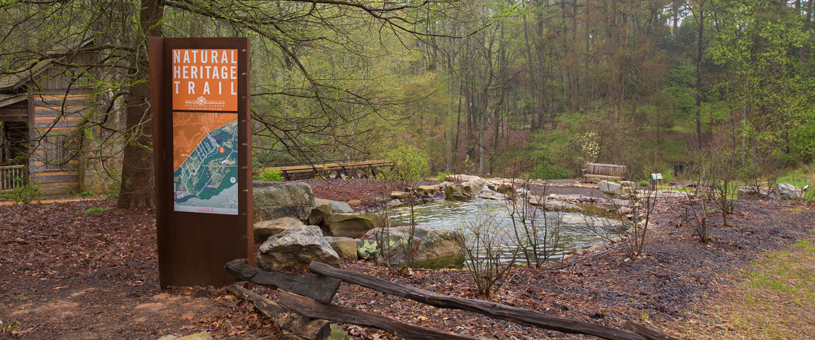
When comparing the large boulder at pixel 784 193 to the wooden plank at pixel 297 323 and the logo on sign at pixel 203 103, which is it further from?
the logo on sign at pixel 203 103

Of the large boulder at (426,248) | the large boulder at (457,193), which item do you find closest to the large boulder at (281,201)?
the large boulder at (426,248)

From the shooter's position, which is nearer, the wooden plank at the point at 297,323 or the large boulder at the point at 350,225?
the wooden plank at the point at 297,323

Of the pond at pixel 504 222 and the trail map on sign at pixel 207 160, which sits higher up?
the trail map on sign at pixel 207 160

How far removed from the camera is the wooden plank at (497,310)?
3043 millimetres

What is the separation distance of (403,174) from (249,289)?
10313 millimetres

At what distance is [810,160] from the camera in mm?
22516

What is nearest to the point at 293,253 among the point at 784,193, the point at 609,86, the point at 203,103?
the point at 203,103

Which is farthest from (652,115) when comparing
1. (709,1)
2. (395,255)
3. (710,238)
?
(395,255)

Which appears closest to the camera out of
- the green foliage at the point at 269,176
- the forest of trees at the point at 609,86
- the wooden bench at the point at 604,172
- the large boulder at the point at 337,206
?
the large boulder at the point at 337,206

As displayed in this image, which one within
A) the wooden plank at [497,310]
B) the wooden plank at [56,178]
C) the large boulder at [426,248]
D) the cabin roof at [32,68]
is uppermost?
the cabin roof at [32,68]

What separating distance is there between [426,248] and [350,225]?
6.49 feet

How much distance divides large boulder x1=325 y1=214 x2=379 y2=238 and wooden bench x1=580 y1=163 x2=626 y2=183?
13.0 m

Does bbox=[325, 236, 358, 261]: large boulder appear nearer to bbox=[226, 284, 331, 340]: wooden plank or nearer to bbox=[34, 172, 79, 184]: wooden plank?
bbox=[226, 284, 331, 340]: wooden plank

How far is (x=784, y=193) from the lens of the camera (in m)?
11.8
